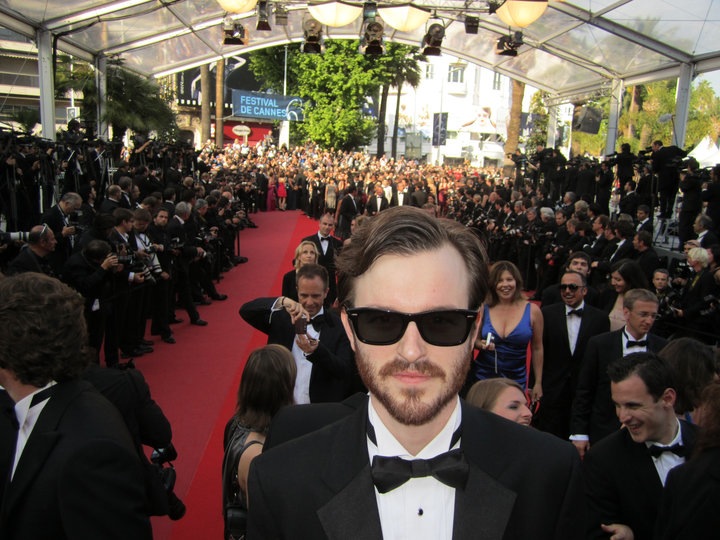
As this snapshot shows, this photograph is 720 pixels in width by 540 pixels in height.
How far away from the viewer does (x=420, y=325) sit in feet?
4.46

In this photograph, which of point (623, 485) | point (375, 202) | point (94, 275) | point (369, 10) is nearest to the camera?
point (623, 485)

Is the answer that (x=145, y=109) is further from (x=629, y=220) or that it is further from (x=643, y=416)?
(x=643, y=416)

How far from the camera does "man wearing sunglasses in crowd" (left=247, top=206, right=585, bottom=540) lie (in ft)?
4.36

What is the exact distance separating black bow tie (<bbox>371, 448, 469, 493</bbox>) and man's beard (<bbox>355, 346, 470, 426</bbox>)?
86mm

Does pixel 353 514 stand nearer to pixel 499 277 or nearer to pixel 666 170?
pixel 499 277

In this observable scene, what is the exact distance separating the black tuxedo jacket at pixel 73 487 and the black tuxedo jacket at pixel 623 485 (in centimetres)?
179

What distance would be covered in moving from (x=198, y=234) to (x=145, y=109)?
576 cm

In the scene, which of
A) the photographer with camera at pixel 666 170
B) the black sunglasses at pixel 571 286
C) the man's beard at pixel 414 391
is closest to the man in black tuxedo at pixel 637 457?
the man's beard at pixel 414 391

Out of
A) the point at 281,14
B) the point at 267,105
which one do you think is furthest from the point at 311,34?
the point at 267,105

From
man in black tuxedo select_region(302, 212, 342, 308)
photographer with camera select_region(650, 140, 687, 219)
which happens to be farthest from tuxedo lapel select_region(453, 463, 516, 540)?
photographer with camera select_region(650, 140, 687, 219)

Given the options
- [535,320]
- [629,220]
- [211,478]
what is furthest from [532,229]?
[211,478]

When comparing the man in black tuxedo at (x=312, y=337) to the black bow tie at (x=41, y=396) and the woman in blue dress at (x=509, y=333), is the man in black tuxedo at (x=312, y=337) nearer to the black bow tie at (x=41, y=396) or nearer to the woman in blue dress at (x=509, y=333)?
the woman in blue dress at (x=509, y=333)

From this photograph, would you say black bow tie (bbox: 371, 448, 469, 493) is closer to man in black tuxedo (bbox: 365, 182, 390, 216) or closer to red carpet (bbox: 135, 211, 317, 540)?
red carpet (bbox: 135, 211, 317, 540)

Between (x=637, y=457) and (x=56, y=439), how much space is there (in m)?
2.21
